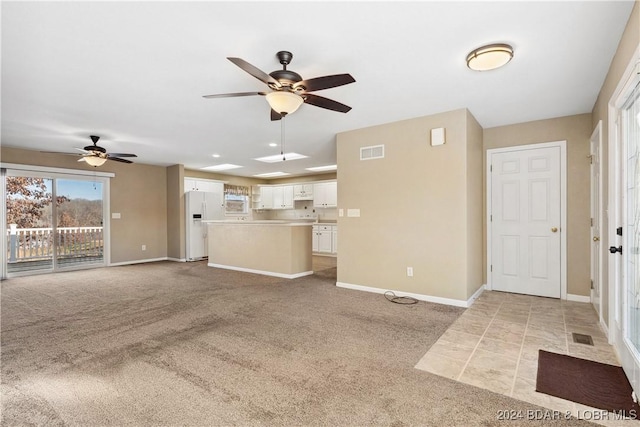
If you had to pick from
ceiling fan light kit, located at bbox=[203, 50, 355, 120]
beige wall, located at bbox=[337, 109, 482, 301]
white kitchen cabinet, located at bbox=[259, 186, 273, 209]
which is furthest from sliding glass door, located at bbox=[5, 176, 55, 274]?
beige wall, located at bbox=[337, 109, 482, 301]

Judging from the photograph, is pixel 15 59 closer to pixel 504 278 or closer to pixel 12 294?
pixel 12 294

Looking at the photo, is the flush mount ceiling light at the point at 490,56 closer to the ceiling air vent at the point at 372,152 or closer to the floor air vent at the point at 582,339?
the ceiling air vent at the point at 372,152

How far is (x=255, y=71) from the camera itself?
211 cm

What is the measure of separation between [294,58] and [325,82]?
1.55 feet

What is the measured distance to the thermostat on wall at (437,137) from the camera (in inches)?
150

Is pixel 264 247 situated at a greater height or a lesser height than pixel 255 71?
lesser

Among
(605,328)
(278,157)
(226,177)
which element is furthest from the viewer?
(226,177)

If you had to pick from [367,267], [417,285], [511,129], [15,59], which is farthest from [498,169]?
[15,59]

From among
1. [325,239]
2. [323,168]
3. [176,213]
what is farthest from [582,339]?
[176,213]

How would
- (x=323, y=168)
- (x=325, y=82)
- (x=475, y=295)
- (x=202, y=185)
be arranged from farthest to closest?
1. (x=202, y=185)
2. (x=323, y=168)
3. (x=475, y=295)
4. (x=325, y=82)

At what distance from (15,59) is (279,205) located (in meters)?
7.62

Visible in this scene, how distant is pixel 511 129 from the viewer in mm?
4391

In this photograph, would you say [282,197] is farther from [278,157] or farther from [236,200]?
[278,157]

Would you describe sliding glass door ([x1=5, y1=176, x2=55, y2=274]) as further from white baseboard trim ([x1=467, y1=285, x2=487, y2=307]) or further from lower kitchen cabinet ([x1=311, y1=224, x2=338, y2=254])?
white baseboard trim ([x1=467, y1=285, x2=487, y2=307])
